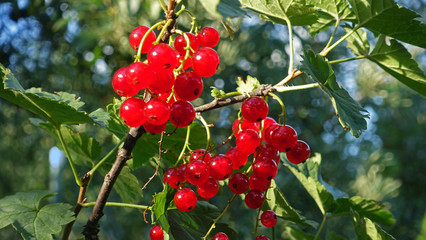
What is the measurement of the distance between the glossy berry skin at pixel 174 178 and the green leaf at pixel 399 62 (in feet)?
1.21

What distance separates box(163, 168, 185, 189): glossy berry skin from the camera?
1.70 ft

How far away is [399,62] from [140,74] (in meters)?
0.42

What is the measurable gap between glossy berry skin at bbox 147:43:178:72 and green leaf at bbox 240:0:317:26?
152mm

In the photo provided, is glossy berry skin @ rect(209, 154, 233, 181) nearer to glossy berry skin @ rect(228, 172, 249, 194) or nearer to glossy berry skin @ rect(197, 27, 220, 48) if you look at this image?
glossy berry skin @ rect(228, 172, 249, 194)

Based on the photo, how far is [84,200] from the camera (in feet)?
1.97

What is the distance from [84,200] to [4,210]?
0.13 metres

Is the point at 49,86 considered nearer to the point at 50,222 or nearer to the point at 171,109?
the point at 50,222

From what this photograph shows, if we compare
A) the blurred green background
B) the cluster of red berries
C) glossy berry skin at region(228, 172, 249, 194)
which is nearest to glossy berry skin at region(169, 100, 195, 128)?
the cluster of red berries

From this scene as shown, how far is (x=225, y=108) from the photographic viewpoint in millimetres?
2262

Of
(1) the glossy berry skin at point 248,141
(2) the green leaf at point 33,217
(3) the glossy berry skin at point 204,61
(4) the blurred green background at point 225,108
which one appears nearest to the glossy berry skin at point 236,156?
(1) the glossy berry skin at point 248,141

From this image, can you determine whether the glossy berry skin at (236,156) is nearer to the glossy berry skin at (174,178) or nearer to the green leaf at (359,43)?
the glossy berry skin at (174,178)

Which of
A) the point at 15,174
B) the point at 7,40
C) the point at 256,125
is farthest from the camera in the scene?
the point at 15,174

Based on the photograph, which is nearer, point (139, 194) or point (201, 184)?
point (201, 184)

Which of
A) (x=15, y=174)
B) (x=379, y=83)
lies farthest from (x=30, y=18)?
(x=379, y=83)
